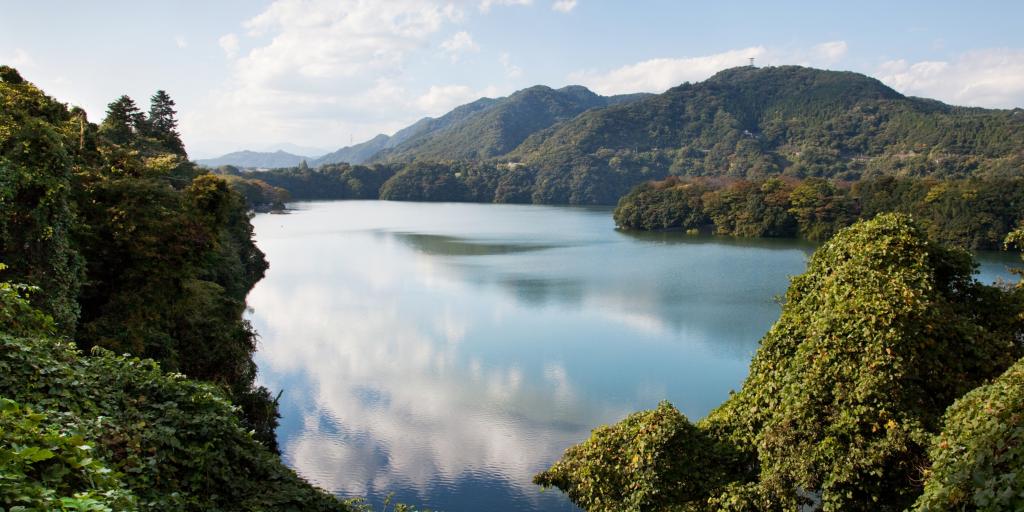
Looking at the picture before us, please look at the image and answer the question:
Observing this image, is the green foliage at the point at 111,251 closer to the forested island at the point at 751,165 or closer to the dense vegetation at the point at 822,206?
the dense vegetation at the point at 822,206

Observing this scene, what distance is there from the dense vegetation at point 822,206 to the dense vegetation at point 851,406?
32.7m

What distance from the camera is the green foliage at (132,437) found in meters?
3.18

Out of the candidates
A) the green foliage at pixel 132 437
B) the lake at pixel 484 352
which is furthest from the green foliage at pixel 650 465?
the green foliage at pixel 132 437

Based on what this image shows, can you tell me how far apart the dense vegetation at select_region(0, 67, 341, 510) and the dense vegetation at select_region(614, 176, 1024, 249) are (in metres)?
36.5

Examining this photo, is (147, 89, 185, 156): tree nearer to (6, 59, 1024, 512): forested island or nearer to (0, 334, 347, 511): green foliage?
(6, 59, 1024, 512): forested island

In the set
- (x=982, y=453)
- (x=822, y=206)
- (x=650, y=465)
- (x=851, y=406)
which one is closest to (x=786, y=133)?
(x=822, y=206)

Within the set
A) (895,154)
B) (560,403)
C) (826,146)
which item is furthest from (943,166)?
(560,403)

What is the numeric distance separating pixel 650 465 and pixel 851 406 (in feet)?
7.03

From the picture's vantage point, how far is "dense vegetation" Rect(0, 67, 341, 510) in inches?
150

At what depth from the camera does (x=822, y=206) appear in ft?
160

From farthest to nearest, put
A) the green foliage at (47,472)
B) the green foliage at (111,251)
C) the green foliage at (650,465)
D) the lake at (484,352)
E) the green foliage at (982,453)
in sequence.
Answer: the lake at (484,352), the green foliage at (111,251), the green foliage at (650,465), the green foliage at (982,453), the green foliage at (47,472)

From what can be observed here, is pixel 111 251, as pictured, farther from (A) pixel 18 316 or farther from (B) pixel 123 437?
(B) pixel 123 437

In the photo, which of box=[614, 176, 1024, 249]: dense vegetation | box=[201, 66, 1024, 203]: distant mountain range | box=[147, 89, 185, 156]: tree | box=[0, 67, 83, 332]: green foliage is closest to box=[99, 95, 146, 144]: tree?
box=[147, 89, 185, 156]: tree

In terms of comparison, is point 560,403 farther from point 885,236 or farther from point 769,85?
point 769,85
